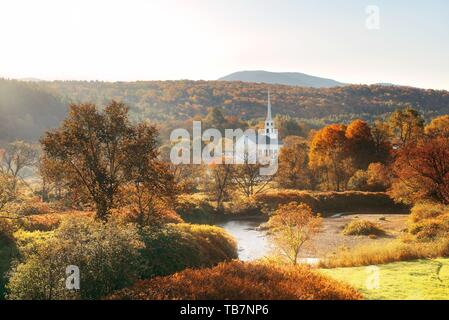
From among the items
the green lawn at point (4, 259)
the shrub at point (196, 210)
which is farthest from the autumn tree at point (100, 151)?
the shrub at point (196, 210)

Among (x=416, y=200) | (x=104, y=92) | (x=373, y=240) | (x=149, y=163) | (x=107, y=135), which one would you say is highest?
(x=104, y=92)

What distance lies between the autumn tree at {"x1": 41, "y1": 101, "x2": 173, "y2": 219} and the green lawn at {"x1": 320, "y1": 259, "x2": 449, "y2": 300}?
44.5 feet

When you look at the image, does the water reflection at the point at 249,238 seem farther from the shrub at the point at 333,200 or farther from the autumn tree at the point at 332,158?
the autumn tree at the point at 332,158

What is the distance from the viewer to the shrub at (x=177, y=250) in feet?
71.6

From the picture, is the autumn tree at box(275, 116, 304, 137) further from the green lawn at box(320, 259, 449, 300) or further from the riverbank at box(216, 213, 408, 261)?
the green lawn at box(320, 259, 449, 300)

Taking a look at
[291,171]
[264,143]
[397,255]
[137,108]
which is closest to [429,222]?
[397,255]

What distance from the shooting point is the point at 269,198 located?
63.6 m

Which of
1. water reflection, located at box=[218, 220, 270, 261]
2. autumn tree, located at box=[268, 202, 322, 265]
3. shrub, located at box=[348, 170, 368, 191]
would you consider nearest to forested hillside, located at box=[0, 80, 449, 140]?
shrub, located at box=[348, 170, 368, 191]

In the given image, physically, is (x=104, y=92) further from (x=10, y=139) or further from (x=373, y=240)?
(x=373, y=240)

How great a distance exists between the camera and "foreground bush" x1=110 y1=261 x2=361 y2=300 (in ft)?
46.1

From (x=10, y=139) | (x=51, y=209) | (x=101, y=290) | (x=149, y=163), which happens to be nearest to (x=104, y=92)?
(x=10, y=139)

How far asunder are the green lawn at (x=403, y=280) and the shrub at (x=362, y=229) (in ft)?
72.5

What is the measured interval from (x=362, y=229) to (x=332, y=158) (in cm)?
2913

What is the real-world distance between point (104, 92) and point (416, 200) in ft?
553
